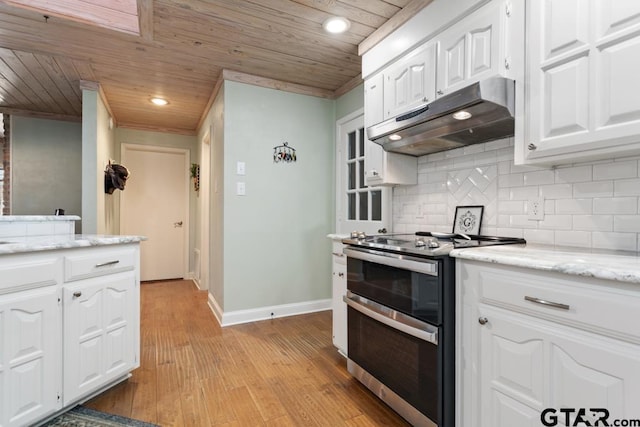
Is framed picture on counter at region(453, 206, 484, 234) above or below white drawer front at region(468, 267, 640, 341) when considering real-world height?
above

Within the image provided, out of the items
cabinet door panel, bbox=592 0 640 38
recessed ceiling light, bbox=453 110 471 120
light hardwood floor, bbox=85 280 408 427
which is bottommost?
light hardwood floor, bbox=85 280 408 427

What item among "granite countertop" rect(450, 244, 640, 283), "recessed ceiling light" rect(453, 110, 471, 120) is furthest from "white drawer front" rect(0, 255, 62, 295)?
"recessed ceiling light" rect(453, 110, 471, 120)

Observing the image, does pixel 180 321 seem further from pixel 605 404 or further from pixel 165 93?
pixel 605 404

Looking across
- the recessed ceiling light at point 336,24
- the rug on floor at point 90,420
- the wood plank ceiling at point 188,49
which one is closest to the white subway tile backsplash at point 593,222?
the wood plank ceiling at point 188,49

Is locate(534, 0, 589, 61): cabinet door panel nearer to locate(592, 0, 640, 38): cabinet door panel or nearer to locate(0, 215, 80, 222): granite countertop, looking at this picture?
locate(592, 0, 640, 38): cabinet door panel

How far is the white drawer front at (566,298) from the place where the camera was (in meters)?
0.89

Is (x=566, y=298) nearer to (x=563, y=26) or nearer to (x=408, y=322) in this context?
(x=408, y=322)

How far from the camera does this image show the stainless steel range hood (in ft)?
4.66

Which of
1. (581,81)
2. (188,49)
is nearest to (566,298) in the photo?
(581,81)

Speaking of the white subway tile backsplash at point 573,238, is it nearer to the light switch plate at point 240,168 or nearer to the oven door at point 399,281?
the oven door at point 399,281

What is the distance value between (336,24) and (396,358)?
2.16m

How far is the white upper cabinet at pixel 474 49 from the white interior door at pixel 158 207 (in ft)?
14.2

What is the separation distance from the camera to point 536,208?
→ 1.61m

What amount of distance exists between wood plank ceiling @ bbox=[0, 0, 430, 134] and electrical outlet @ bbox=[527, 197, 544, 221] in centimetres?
132
